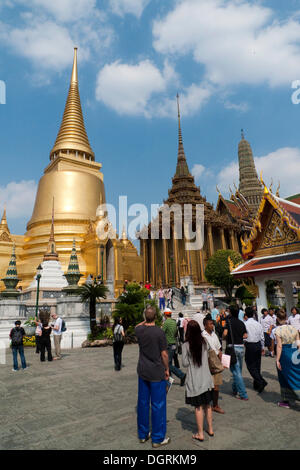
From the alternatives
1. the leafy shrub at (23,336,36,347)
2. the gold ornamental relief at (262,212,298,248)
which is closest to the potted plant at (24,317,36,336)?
the leafy shrub at (23,336,36,347)

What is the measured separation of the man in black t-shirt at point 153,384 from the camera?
11.4 ft

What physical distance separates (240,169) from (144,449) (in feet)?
180

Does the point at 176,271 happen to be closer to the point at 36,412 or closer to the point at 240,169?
the point at 240,169

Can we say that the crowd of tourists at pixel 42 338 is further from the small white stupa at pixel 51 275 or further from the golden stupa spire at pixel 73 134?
the golden stupa spire at pixel 73 134

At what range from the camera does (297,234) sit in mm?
11023

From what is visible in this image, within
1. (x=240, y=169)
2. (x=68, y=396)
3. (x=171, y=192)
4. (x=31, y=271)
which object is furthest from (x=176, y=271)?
(x=68, y=396)

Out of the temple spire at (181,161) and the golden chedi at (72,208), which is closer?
the golden chedi at (72,208)

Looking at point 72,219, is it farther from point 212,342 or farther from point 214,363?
point 214,363

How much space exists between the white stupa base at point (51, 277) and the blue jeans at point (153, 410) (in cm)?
1677

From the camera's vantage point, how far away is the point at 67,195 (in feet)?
95.0

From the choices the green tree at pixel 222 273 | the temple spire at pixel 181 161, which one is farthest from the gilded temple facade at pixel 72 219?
the temple spire at pixel 181 161

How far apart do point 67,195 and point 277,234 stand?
22.1 meters

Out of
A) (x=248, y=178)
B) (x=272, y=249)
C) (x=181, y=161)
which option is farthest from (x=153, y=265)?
(x=272, y=249)

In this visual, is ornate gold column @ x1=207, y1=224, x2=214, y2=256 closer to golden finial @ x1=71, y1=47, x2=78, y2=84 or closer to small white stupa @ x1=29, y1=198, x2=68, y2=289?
small white stupa @ x1=29, y1=198, x2=68, y2=289
